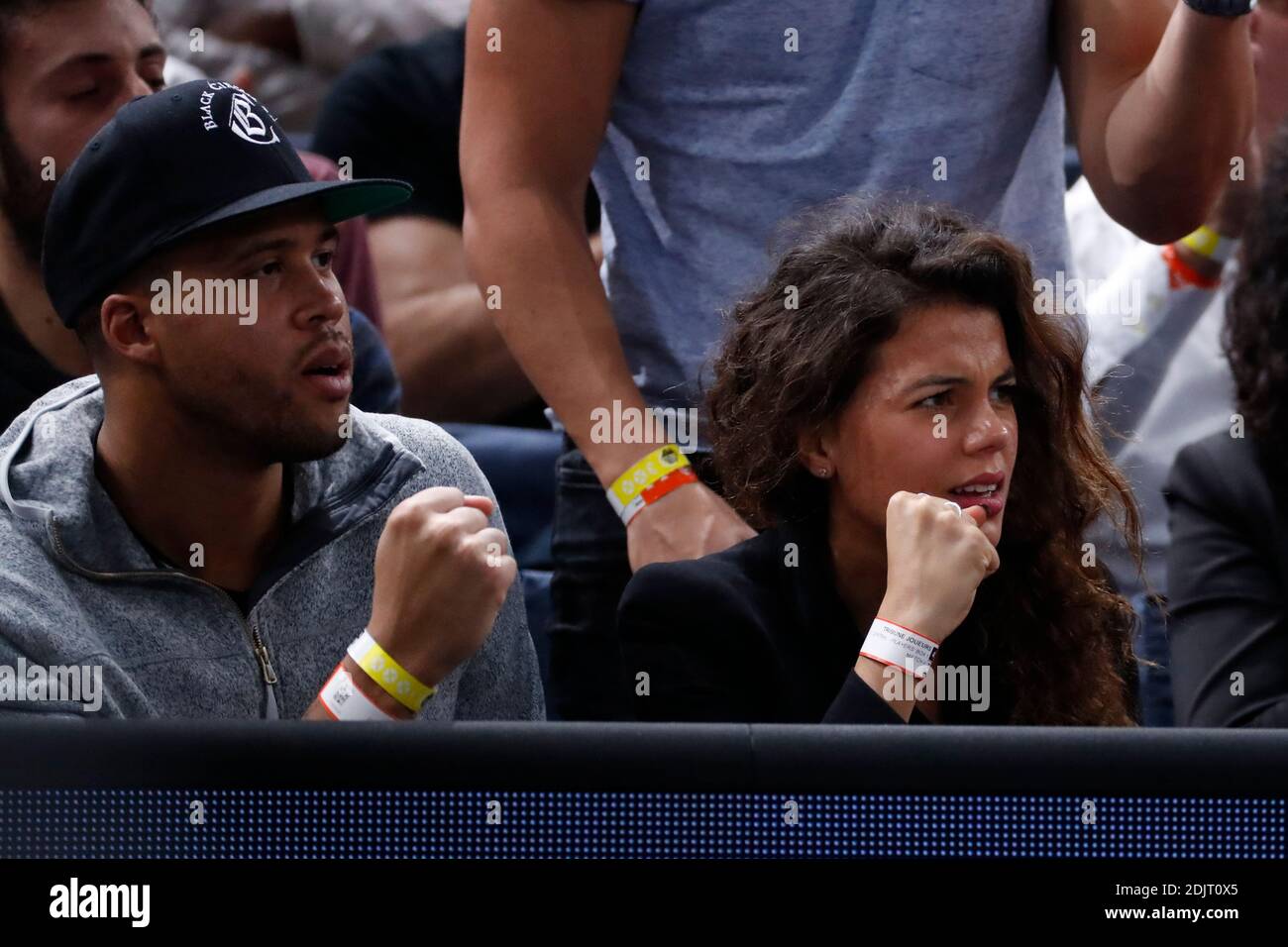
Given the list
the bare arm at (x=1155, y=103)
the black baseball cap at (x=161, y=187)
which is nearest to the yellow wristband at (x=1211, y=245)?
the bare arm at (x=1155, y=103)

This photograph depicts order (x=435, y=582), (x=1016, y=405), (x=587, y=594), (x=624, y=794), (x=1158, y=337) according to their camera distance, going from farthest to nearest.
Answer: (x=1158, y=337)
(x=587, y=594)
(x=1016, y=405)
(x=435, y=582)
(x=624, y=794)

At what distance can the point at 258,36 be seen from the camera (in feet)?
12.2

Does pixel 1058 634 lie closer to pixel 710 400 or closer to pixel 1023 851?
pixel 710 400

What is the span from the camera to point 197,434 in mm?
1645

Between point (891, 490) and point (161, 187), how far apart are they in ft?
2.38

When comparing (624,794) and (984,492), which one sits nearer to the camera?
(624,794)

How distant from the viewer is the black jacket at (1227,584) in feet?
6.03

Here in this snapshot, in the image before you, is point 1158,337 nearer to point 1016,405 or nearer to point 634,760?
point 1016,405

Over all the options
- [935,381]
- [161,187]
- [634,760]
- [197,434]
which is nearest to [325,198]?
[161,187]

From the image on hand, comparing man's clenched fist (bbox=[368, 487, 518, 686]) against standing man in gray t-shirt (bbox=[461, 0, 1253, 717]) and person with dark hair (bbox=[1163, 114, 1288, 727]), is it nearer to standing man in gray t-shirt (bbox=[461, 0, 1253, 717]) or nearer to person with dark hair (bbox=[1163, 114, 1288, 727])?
standing man in gray t-shirt (bbox=[461, 0, 1253, 717])

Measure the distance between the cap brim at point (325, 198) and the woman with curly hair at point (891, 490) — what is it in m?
0.37

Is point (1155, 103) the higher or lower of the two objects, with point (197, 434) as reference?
higher

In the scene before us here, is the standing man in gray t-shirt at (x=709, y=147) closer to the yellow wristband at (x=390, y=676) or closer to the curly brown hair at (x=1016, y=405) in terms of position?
the curly brown hair at (x=1016, y=405)
